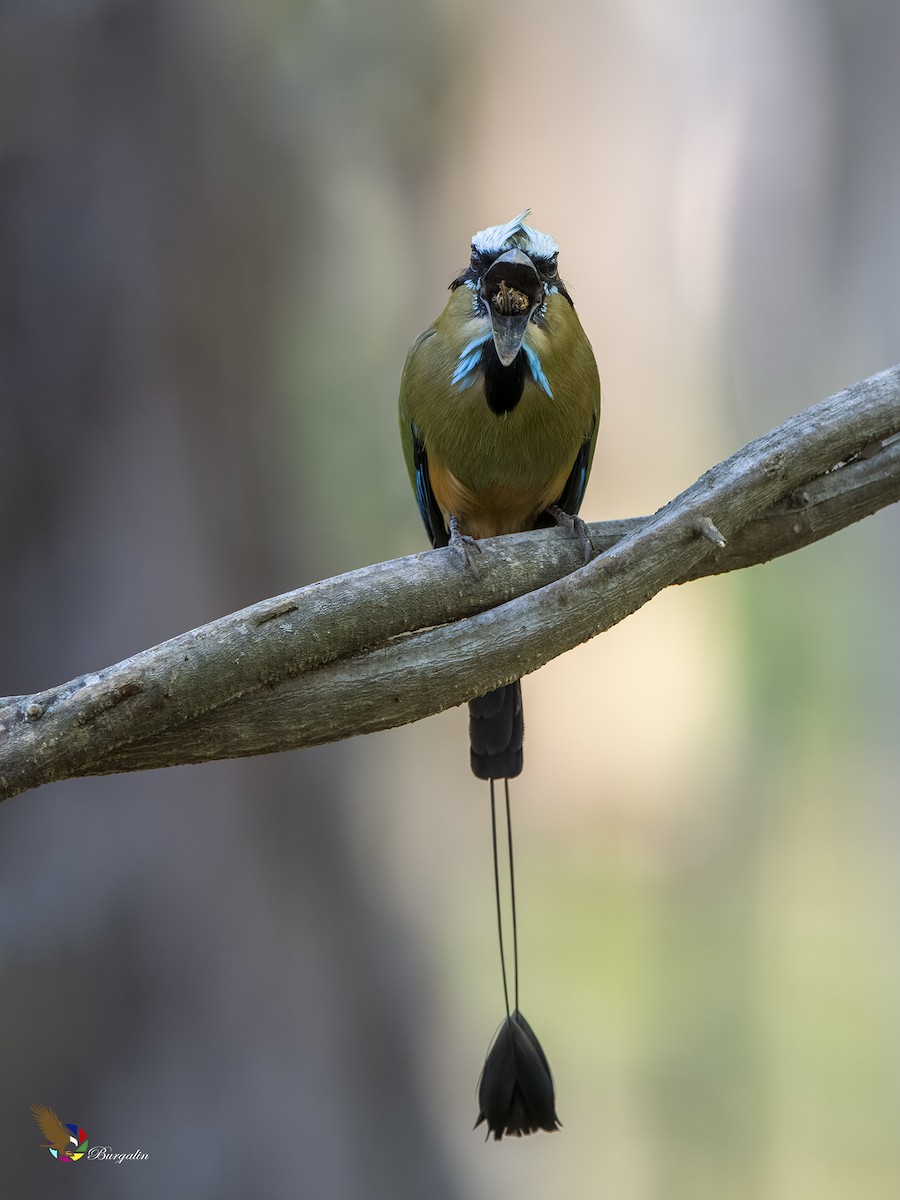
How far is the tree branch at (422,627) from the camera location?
37.1 inches

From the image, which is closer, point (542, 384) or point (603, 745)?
point (542, 384)

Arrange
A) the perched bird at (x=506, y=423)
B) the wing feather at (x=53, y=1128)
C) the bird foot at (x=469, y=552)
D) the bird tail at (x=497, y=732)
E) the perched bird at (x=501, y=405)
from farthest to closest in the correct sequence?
1. the wing feather at (x=53, y=1128)
2. the bird tail at (x=497, y=732)
3. the perched bird at (x=501, y=405)
4. the perched bird at (x=506, y=423)
5. the bird foot at (x=469, y=552)

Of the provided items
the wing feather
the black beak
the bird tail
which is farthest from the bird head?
the wing feather

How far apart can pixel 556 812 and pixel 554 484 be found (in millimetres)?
1392

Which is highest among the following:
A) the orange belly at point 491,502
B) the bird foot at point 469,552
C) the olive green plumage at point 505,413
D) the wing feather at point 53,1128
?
the olive green plumage at point 505,413

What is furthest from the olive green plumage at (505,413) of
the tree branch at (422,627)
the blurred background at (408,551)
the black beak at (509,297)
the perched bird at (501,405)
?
the blurred background at (408,551)

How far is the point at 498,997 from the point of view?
2.78 meters

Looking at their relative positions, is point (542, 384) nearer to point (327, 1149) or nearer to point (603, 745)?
point (603, 745)

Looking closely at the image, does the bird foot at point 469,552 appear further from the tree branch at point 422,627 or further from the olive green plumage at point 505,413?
the olive green plumage at point 505,413

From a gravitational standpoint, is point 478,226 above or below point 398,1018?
above

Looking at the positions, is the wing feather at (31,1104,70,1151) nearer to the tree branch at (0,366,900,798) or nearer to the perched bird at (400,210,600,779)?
the perched bird at (400,210,600,779)

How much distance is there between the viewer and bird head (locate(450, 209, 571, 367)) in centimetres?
125

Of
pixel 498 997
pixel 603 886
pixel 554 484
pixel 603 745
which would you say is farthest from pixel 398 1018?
pixel 554 484

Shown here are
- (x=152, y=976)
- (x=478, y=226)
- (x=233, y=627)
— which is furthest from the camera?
(x=478, y=226)
